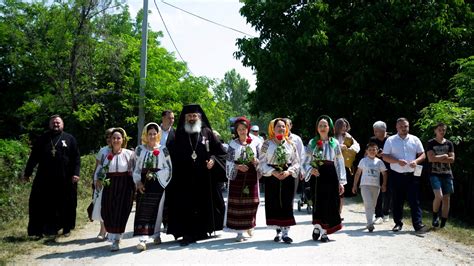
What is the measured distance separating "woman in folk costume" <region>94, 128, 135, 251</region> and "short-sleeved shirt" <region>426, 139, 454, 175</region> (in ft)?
18.1

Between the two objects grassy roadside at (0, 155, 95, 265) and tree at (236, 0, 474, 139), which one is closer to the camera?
grassy roadside at (0, 155, 95, 265)

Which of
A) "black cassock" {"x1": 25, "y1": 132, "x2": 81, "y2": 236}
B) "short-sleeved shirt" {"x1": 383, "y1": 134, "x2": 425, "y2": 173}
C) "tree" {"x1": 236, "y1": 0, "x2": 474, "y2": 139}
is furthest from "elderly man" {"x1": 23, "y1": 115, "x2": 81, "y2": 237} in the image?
"tree" {"x1": 236, "y1": 0, "x2": 474, "y2": 139}

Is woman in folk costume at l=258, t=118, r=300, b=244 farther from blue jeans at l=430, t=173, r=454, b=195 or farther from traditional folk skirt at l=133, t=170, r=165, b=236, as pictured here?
blue jeans at l=430, t=173, r=454, b=195

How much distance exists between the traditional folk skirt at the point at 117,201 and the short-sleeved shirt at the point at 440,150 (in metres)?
5.54

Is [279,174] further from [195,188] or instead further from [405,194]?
[405,194]

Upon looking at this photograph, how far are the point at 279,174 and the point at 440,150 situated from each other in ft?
11.5

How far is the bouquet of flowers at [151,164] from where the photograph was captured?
8.09 meters

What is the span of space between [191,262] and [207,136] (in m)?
2.53

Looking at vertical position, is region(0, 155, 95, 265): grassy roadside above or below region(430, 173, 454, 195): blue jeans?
below

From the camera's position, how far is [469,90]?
13.2 meters

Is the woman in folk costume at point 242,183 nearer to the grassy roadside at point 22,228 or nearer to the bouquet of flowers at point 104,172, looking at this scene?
the bouquet of flowers at point 104,172

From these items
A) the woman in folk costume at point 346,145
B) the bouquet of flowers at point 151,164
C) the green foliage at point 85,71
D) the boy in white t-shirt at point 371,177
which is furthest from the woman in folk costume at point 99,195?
the green foliage at point 85,71

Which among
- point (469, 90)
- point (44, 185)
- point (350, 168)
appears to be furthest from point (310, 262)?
point (469, 90)

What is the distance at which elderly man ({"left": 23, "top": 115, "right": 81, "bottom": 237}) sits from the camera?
8938mm
